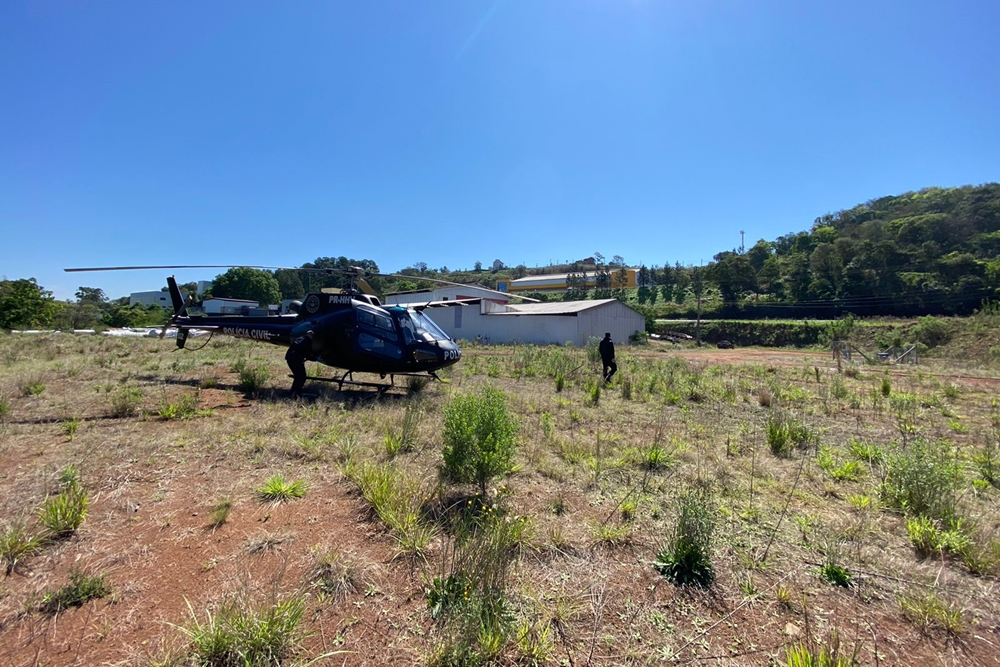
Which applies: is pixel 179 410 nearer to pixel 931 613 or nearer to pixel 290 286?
pixel 931 613

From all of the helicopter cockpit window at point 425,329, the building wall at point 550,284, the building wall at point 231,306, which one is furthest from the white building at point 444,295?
the building wall at point 550,284

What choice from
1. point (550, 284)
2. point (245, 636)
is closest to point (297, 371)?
point (245, 636)

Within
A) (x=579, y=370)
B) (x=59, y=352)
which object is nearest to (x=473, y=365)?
(x=579, y=370)

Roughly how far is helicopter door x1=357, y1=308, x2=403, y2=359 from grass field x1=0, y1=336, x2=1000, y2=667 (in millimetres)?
2969

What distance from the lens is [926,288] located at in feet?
194

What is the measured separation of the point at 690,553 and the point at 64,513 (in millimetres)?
5104

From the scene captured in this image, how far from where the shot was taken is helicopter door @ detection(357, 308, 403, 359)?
10.4m

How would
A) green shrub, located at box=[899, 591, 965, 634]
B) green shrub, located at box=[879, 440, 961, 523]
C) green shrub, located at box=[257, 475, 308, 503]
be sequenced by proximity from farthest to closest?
1. green shrub, located at box=[257, 475, 308, 503]
2. green shrub, located at box=[879, 440, 961, 523]
3. green shrub, located at box=[899, 591, 965, 634]

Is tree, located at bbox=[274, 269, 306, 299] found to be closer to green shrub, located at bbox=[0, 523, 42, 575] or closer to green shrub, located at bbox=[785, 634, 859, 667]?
green shrub, located at bbox=[0, 523, 42, 575]

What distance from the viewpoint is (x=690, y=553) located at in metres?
3.35

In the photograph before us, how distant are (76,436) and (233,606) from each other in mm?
5857

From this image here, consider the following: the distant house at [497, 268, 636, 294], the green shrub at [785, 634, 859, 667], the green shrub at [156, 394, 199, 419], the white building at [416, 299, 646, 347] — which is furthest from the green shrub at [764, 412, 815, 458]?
the distant house at [497, 268, 636, 294]

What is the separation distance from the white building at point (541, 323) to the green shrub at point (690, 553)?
3145 cm

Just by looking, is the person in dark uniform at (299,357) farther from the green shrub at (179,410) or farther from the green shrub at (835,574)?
the green shrub at (835,574)
